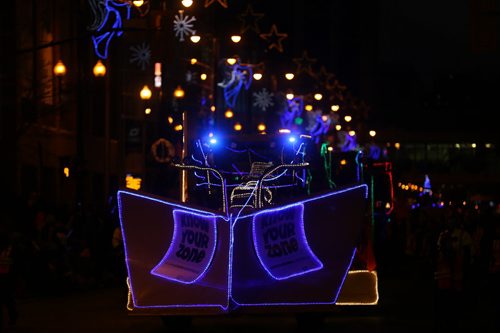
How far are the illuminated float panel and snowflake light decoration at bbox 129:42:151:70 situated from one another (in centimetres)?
3910

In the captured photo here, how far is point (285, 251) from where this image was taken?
14211 mm

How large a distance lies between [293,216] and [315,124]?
53.1 m

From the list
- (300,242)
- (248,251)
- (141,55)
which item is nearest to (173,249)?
(248,251)

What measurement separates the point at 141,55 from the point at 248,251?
3997 centimetres

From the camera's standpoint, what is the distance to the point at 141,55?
5325cm

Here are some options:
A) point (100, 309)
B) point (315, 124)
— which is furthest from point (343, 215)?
point (315, 124)

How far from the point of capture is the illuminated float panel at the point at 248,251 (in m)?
14.1

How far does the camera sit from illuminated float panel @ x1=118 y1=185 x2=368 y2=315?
14.1 m

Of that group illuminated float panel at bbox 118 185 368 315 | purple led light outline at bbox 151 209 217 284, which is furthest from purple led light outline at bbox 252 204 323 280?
purple led light outline at bbox 151 209 217 284

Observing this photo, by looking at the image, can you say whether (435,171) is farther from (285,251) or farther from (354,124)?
(285,251)

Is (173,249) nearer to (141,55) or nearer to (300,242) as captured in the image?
(300,242)

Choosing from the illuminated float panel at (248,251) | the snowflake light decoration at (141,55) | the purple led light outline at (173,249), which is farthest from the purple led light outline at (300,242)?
the snowflake light decoration at (141,55)

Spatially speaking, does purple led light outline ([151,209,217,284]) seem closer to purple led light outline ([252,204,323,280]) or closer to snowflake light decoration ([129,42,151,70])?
purple led light outline ([252,204,323,280])

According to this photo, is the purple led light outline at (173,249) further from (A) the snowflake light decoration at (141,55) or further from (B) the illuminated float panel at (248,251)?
(A) the snowflake light decoration at (141,55)
